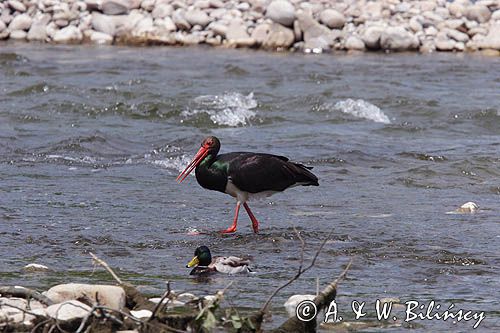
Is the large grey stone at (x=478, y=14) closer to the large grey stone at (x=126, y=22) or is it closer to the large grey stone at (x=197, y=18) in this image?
the large grey stone at (x=197, y=18)

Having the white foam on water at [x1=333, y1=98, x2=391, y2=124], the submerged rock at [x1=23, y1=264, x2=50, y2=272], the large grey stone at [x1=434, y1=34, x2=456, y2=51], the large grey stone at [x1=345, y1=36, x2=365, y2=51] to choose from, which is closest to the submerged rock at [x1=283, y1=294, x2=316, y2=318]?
the submerged rock at [x1=23, y1=264, x2=50, y2=272]

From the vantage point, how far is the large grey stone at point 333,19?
21.3 metres

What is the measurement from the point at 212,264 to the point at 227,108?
733 centimetres

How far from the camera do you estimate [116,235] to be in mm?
7086

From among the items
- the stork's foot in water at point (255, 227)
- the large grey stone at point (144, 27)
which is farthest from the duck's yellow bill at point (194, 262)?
the large grey stone at point (144, 27)

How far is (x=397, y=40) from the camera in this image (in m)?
20.3

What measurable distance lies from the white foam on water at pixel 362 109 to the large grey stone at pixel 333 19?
7.58 m

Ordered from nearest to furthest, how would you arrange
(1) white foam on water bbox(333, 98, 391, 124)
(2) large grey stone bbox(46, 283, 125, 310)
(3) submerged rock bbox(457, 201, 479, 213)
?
(2) large grey stone bbox(46, 283, 125, 310) < (3) submerged rock bbox(457, 201, 479, 213) < (1) white foam on water bbox(333, 98, 391, 124)

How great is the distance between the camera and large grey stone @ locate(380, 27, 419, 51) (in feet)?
66.7

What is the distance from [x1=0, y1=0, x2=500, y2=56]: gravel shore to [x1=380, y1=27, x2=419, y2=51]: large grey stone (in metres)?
0.02

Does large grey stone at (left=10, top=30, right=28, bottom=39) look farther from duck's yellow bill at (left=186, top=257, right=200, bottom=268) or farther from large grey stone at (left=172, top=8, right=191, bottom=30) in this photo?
duck's yellow bill at (left=186, top=257, right=200, bottom=268)

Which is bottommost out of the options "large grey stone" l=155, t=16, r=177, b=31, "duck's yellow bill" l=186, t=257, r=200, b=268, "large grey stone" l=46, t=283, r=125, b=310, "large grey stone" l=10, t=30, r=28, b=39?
"large grey stone" l=10, t=30, r=28, b=39

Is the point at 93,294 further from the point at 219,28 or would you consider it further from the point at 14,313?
the point at 219,28

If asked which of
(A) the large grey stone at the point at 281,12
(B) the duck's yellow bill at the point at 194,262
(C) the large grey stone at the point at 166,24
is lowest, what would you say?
(C) the large grey stone at the point at 166,24
